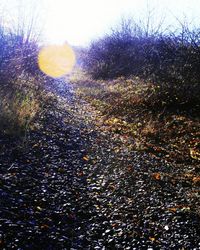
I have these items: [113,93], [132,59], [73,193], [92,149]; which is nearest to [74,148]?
[92,149]

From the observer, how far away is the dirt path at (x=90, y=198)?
19.1 ft

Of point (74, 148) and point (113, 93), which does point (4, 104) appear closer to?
point (74, 148)

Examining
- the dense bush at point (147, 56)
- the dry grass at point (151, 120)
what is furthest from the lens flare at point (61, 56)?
the dry grass at point (151, 120)

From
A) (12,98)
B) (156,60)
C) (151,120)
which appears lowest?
(151,120)

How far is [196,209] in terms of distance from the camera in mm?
7086

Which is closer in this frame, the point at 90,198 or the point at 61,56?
the point at 90,198

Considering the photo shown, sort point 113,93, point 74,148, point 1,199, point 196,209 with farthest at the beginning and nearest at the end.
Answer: point 113,93
point 74,148
point 196,209
point 1,199

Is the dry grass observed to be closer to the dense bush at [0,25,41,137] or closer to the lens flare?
the dense bush at [0,25,41,137]

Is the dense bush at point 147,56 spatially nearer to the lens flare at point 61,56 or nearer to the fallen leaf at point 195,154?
the lens flare at point 61,56

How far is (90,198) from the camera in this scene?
24.7 feet

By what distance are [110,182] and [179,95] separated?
8943 mm

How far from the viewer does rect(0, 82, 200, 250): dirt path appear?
5.81 metres

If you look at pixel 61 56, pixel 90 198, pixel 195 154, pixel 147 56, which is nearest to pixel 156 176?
pixel 90 198

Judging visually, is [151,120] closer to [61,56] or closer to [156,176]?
[156,176]
